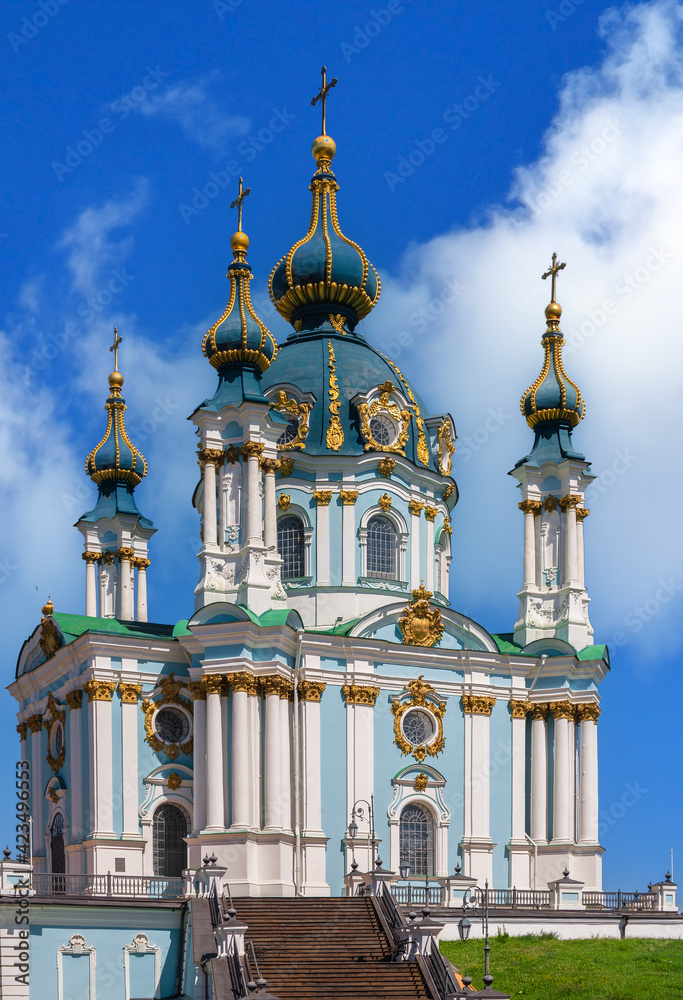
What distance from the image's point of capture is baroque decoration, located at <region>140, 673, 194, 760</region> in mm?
33750

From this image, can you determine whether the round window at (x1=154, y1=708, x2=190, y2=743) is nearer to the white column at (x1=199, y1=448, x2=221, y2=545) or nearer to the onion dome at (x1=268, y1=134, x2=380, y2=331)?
the white column at (x1=199, y1=448, x2=221, y2=545)

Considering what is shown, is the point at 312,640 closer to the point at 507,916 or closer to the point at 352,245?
the point at 507,916

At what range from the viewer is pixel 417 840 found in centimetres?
3512

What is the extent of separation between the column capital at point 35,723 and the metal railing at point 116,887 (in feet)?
18.6

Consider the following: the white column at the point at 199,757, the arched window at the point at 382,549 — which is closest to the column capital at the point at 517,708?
the arched window at the point at 382,549

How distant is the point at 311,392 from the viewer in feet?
125

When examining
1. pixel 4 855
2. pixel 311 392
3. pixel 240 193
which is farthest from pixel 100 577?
pixel 4 855

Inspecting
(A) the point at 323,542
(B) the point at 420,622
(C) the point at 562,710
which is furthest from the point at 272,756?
(C) the point at 562,710

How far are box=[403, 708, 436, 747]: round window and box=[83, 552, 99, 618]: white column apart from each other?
962 centimetres

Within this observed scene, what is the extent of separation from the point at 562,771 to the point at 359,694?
18.6 feet

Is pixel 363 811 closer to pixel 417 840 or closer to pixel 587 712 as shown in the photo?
pixel 417 840

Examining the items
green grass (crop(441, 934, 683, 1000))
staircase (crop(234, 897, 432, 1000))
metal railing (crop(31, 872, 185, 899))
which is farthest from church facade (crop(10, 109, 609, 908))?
green grass (crop(441, 934, 683, 1000))

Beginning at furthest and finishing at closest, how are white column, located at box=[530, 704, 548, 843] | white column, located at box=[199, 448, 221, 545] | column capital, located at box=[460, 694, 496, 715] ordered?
white column, located at box=[530, 704, 548, 843]
column capital, located at box=[460, 694, 496, 715]
white column, located at box=[199, 448, 221, 545]

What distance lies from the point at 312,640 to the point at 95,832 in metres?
6.20
